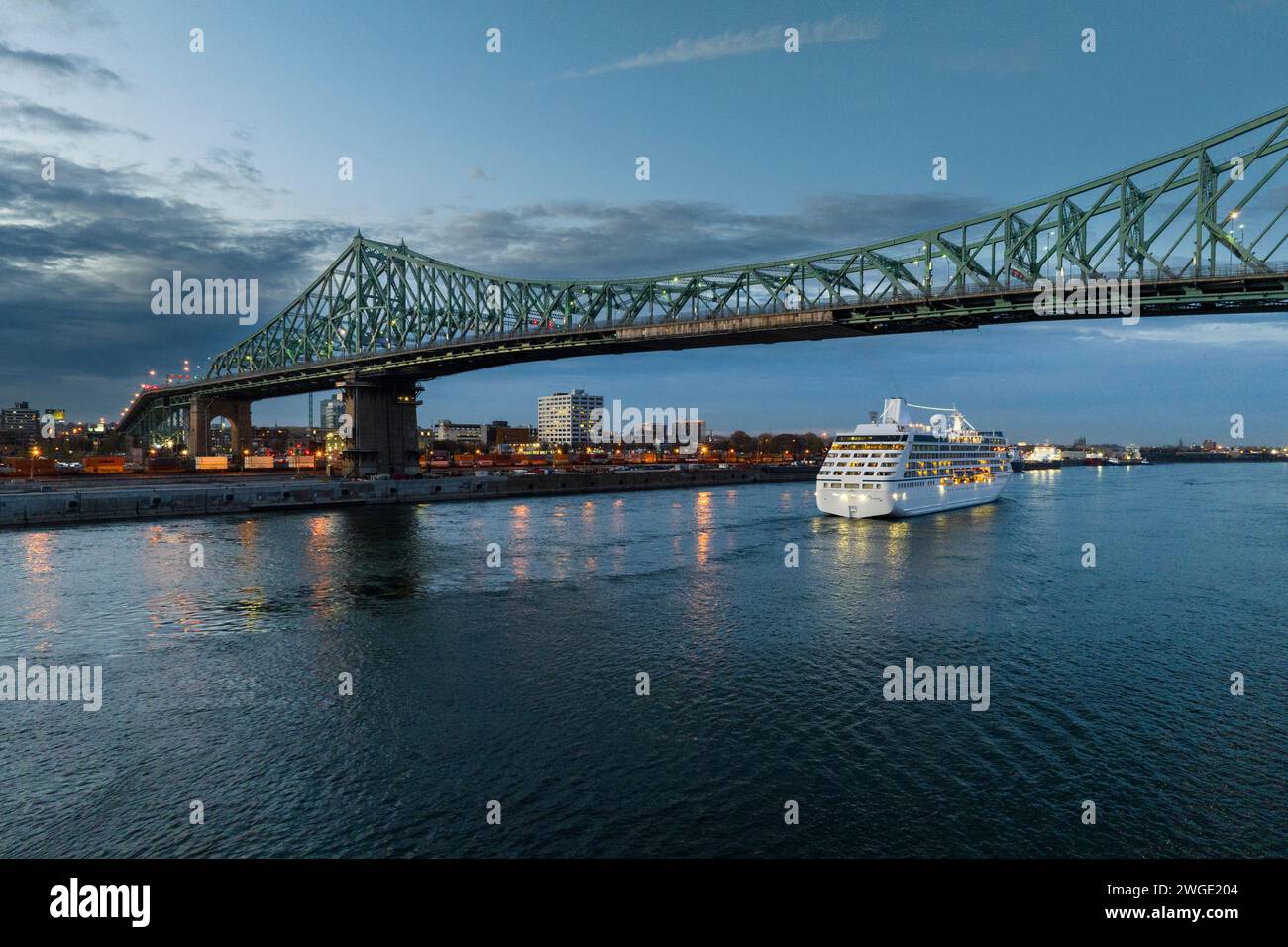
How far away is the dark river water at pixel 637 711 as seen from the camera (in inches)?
493

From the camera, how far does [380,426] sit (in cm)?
10119

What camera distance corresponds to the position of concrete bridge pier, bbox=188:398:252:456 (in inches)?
5148

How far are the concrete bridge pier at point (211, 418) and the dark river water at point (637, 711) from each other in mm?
100975

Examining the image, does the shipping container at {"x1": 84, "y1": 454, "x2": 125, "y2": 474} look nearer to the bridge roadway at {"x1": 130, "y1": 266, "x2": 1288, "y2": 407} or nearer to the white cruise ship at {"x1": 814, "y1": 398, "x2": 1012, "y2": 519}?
the bridge roadway at {"x1": 130, "y1": 266, "x2": 1288, "y2": 407}

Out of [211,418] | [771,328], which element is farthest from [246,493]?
[211,418]

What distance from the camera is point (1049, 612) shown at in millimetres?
30078

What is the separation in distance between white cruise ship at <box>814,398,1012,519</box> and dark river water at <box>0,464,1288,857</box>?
26551mm

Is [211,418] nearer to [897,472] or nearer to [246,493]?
[246,493]

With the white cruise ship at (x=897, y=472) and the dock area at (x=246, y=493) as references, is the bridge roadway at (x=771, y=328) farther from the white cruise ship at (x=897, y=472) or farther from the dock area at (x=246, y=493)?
the dock area at (x=246, y=493)

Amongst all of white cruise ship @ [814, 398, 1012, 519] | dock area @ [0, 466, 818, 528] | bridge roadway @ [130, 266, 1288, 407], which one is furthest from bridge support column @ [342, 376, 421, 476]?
white cruise ship @ [814, 398, 1012, 519]

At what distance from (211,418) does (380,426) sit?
60.5 meters

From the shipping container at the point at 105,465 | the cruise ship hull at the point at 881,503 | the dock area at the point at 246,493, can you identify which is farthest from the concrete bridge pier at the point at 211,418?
the cruise ship hull at the point at 881,503

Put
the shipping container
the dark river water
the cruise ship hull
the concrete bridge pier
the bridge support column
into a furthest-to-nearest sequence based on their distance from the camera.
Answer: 1. the concrete bridge pier
2. the shipping container
3. the bridge support column
4. the cruise ship hull
5. the dark river water
